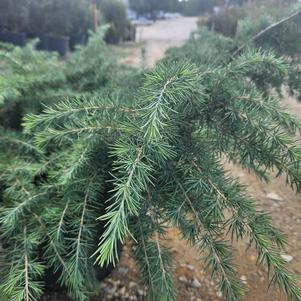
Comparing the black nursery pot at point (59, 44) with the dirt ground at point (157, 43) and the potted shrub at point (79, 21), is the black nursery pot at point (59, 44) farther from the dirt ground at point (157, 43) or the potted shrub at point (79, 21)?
the dirt ground at point (157, 43)

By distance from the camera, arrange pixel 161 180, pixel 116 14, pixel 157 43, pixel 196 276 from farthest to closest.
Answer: pixel 116 14, pixel 157 43, pixel 196 276, pixel 161 180

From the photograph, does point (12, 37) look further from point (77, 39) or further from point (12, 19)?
point (77, 39)

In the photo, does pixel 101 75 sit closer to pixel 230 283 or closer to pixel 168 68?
pixel 168 68

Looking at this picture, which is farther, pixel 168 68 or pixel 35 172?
pixel 35 172

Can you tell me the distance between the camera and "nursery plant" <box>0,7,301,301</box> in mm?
845

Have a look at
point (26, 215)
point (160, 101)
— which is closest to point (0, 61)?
point (26, 215)

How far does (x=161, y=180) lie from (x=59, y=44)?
7742 millimetres

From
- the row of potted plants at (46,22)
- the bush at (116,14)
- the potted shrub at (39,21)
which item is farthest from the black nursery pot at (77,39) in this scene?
the bush at (116,14)

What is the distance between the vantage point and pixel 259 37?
1.62 m

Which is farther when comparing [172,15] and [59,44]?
[172,15]

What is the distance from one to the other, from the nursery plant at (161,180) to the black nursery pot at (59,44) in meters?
7.40

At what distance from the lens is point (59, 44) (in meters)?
8.00

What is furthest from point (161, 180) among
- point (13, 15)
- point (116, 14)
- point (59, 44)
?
point (116, 14)

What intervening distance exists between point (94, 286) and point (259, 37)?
127 centimetres
